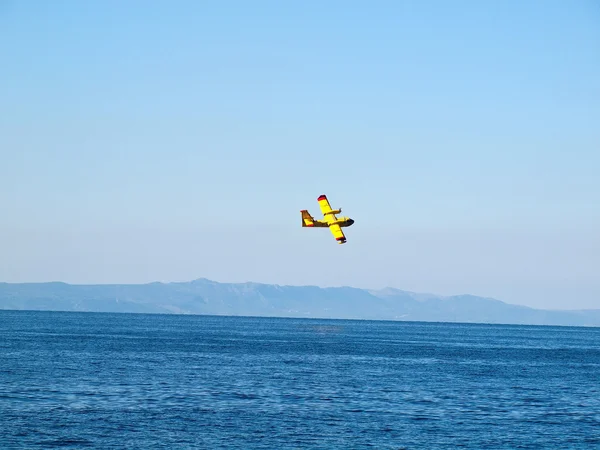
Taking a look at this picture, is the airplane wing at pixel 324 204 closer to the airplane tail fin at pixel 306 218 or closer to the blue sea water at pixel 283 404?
the airplane tail fin at pixel 306 218

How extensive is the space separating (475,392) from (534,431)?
19951 mm

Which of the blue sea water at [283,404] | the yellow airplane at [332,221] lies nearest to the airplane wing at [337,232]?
the yellow airplane at [332,221]

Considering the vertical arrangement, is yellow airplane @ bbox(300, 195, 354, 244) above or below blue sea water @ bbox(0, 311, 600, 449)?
above

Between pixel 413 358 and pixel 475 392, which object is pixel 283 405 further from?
pixel 413 358

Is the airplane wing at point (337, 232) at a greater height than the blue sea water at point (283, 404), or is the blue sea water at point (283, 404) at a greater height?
the airplane wing at point (337, 232)

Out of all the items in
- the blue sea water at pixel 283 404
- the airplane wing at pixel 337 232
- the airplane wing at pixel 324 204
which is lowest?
the blue sea water at pixel 283 404

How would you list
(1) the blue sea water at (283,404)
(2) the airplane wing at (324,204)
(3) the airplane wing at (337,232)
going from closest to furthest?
(1) the blue sea water at (283,404) → (3) the airplane wing at (337,232) → (2) the airplane wing at (324,204)

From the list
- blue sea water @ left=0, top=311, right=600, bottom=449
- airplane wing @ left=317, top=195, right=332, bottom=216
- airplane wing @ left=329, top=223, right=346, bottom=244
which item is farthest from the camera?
airplane wing @ left=317, top=195, right=332, bottom=216

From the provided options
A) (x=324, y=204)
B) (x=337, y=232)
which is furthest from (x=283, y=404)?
(x=324, y=204)

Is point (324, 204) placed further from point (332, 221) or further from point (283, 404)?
point (283, 404)

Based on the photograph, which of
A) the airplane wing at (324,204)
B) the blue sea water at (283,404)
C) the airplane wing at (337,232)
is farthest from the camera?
the airplane wing at (324,204)

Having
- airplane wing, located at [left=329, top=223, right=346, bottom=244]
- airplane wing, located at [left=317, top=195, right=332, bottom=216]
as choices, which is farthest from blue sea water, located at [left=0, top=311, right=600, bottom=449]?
airplane wing, located at [left=317, top=195, right=332, bottom=216]

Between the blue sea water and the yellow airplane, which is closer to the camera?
the blue sea water

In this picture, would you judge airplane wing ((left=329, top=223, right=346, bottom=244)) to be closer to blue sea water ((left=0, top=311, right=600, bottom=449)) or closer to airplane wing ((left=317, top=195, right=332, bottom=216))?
airplane wing ((left=317, top=195, right=332, bottom=216))
